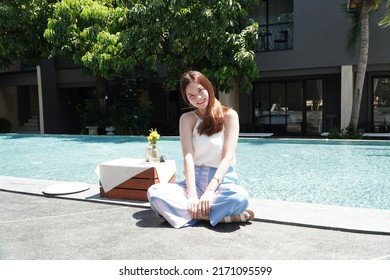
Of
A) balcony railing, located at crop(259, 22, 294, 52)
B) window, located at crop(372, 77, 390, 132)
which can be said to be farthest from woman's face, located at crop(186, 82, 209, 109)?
window, located at crop(372, 77, 390, 132)

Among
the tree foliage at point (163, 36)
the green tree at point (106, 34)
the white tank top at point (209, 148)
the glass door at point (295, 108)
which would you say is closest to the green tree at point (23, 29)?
the green tree at point (106, 34)

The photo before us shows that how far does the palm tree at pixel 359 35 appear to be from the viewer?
1137 cm

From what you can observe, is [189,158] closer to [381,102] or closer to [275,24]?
[275,24]

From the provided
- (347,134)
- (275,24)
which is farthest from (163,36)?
(347,134)

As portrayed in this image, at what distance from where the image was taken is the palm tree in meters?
11.4

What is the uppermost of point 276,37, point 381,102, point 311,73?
point 276,37

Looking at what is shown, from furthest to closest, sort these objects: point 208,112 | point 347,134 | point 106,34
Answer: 1. point 106,34
2. point 347,134
3. point 208,112

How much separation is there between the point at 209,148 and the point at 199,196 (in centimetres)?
46

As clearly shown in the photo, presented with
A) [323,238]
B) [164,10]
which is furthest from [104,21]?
[323,238]

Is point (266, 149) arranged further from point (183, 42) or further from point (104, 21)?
point (104, 21)

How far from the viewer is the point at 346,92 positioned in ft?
42.3

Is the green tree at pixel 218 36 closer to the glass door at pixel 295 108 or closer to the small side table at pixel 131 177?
the glass door at pixel 295 108
